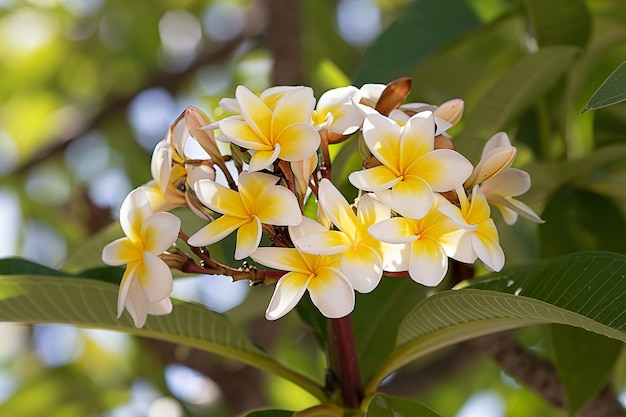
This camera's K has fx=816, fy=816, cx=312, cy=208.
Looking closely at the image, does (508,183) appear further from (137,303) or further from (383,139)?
(137,303)

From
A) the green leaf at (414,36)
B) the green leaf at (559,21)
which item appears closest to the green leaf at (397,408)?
the green leaf at (414,36)

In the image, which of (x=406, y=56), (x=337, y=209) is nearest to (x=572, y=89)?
(x=406, y=56)

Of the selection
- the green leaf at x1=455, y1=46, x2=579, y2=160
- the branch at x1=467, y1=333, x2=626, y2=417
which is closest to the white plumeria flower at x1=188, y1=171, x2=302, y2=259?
the green leaf at x1=455, y1=46, x2=579, y2=160

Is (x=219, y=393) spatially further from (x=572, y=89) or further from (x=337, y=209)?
(x=337, y=209)

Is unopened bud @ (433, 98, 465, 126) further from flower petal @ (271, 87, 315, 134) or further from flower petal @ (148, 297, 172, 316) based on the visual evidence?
flower petal @ (148, 297, 172, 316)

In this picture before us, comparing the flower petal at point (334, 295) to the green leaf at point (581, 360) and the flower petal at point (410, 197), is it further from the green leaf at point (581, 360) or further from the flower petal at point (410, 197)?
the green leaf at point (581, 360)

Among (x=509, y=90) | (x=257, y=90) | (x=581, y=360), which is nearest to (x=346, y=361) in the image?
(x=581, y=360)
